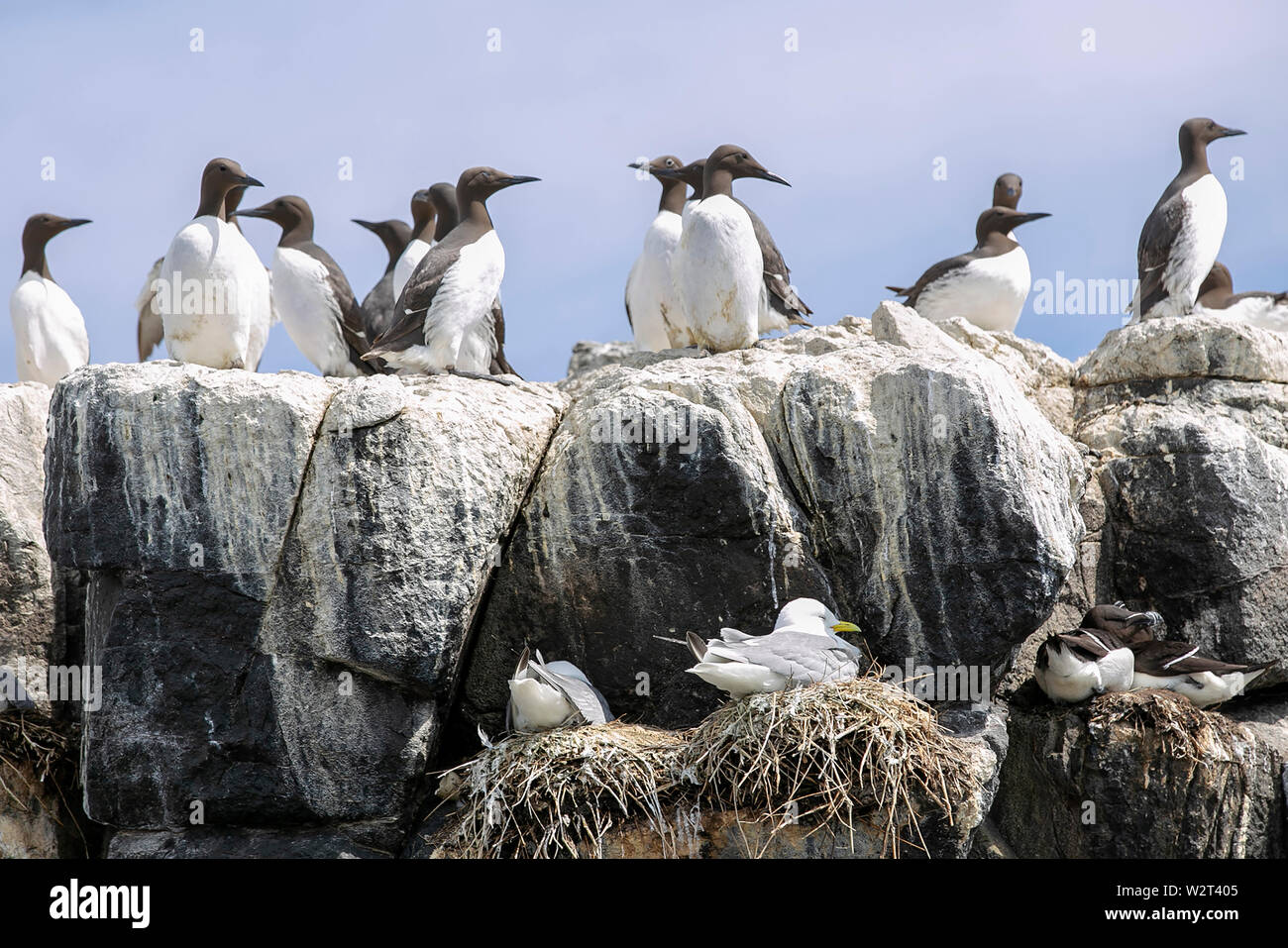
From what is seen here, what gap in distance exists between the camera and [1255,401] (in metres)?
9.64

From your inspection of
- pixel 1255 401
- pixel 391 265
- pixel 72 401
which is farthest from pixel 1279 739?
pixel 391 265

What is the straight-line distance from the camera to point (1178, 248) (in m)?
11.6

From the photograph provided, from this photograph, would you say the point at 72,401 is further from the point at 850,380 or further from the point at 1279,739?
the point at 1279,739

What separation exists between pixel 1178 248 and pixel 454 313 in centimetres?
641

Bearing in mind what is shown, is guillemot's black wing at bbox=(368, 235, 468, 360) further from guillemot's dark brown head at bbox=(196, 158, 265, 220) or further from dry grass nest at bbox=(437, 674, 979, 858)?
dry grass nest at bbox=(437, 674, 979, 858)

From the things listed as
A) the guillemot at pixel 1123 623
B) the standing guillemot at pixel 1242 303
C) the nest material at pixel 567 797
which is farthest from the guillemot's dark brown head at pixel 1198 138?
the nest material at pixel 567 797

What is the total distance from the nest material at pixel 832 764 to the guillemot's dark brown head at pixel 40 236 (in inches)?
320

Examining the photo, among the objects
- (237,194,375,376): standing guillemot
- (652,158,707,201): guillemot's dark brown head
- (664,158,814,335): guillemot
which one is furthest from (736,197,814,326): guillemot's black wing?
(237,194,375,376): standing guillemot

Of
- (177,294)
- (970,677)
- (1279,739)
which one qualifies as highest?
(177,294)

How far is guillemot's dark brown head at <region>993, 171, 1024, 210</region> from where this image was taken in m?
15.1

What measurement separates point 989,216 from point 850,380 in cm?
620

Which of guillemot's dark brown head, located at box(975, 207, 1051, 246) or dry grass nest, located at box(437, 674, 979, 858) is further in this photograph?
guillemot's dark brown head, located at box(975, 207, 1051, 246)

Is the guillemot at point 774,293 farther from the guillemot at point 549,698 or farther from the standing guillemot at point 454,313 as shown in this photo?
the guillemot at point 549,698

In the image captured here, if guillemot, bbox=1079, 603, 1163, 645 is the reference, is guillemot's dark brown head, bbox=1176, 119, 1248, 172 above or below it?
above
